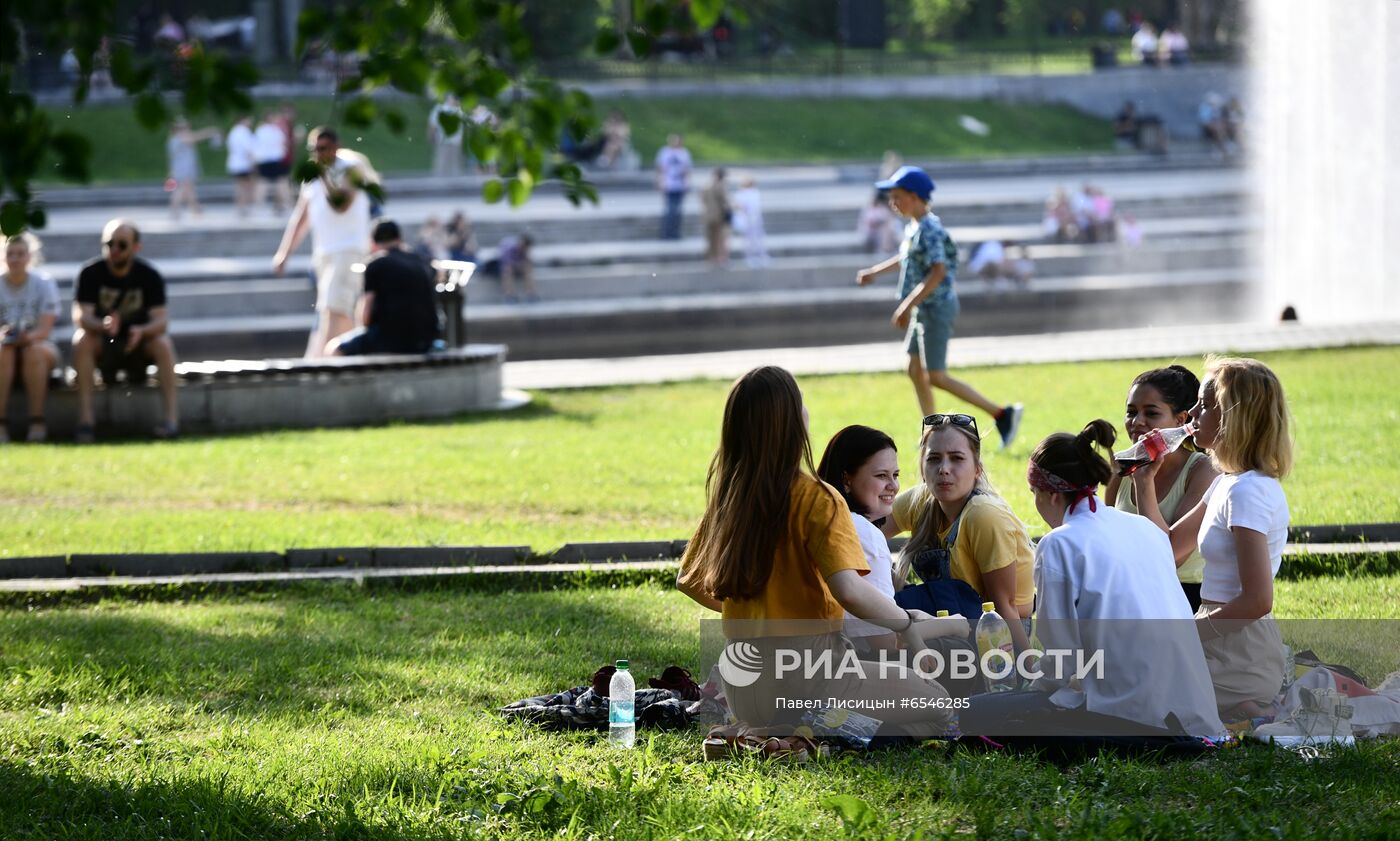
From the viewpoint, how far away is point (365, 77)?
3777 millimetres

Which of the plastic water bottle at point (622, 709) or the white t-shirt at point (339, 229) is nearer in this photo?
the plastic water bottle at point (622, 709)

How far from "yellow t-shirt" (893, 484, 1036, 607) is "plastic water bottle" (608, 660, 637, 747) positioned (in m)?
1.27

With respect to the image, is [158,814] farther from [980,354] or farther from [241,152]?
[241,152]

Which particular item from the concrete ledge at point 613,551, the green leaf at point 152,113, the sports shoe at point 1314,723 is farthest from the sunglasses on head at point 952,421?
the green leaf at point 152,113

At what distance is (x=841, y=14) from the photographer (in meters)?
54.7

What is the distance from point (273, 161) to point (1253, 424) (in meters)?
26.1

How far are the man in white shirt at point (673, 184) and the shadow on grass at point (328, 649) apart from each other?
21.3 meters

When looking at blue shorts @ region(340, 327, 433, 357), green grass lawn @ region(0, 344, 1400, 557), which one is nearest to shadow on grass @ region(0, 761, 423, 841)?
green grass lawn @ region(0, 344, 1400, 557)

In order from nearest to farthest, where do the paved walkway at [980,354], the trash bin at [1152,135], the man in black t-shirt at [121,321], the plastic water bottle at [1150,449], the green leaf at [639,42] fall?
the green leaf at [639,42] < the plastic water bottle at [1150,449] < the man in black t-shirt at [121,321] < the paved walkway at [980,354] < the trash bin at [1152,135]

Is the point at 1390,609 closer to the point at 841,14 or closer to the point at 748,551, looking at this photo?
the point at 748,551

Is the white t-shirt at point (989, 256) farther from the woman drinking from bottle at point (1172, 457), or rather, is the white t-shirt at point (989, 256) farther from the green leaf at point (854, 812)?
the green leaf at point (854, 812)

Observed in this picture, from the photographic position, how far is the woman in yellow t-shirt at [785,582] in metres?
5.04

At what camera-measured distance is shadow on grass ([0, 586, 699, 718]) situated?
20.0ft

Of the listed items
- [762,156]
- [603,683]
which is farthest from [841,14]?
[603,683]
